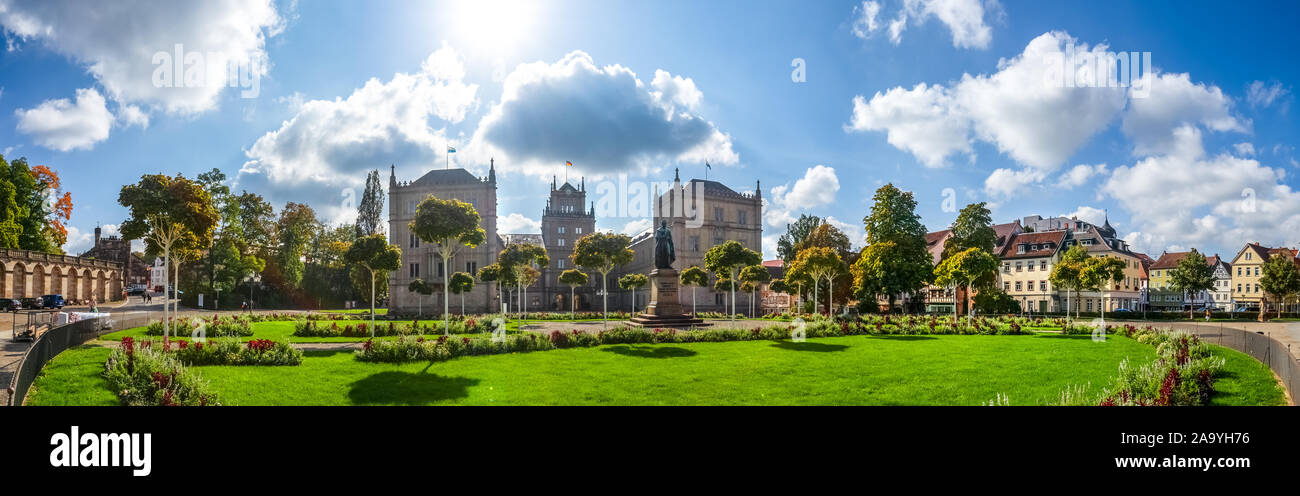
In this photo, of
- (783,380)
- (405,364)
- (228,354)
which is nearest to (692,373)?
(783,380)

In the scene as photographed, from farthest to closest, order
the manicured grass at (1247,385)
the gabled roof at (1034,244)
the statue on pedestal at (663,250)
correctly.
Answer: the gabled roof at (1034,244) < the statue on pedestal at (663,250) < the manicured grass at (1247,385)

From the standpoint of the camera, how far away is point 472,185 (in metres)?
60.4

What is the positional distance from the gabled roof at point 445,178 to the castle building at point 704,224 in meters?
20.1

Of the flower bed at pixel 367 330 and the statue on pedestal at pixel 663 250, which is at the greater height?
the statue on pedestal at pixel 663 250

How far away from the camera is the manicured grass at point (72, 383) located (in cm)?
942

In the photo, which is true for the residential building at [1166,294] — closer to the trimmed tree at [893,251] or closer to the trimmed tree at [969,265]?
the trimmed tree at [893,251]

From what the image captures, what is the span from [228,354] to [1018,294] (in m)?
72.5

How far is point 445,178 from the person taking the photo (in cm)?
6172

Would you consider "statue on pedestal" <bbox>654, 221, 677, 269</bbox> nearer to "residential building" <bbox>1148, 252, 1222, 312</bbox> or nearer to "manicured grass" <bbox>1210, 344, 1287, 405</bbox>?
"manicured grass" <bbox>1210, 344, 1287, 405</bbox>

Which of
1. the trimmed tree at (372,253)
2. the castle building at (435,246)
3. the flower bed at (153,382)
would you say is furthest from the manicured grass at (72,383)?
the castle building at (435,246)

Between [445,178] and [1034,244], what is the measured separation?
220 ft

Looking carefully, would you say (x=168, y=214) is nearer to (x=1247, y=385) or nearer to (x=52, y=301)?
(x=1247, y=385)
